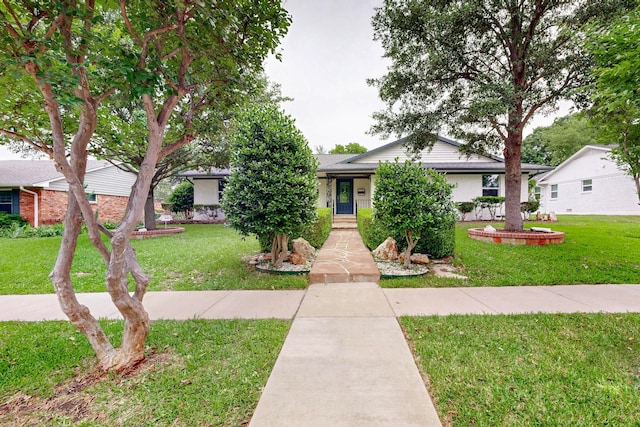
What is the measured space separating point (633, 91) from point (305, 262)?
5.48m

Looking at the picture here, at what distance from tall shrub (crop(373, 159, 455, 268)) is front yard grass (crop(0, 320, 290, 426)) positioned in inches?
126

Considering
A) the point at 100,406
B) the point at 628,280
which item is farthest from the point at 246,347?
the point at 628,280

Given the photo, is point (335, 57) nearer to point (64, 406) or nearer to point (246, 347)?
point (246, 347)

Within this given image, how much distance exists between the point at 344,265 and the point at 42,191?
1760 centimetres

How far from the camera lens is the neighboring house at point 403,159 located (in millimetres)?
14344

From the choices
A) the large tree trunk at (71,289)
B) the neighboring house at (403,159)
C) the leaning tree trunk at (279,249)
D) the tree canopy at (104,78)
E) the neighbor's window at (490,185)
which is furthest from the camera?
the neighbor's window at (490,185)

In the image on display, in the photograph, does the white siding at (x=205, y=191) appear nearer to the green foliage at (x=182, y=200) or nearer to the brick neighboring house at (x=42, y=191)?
the green foliage at (x=182, y=200)

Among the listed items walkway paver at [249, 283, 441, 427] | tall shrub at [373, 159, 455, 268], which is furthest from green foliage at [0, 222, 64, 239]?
walkway paver at [249, 283, 441, 427]

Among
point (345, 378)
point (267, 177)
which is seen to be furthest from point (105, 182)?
point (345, 378)

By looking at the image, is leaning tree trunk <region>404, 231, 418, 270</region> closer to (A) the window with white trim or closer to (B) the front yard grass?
(B) the front yard grass

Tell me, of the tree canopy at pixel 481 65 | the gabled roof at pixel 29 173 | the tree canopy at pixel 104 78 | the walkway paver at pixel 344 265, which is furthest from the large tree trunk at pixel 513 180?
the gabled roof at pixel 29 173

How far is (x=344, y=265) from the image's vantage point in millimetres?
5691

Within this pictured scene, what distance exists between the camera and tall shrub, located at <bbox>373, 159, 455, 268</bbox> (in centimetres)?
525

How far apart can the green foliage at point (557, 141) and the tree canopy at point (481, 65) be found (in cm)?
2675
